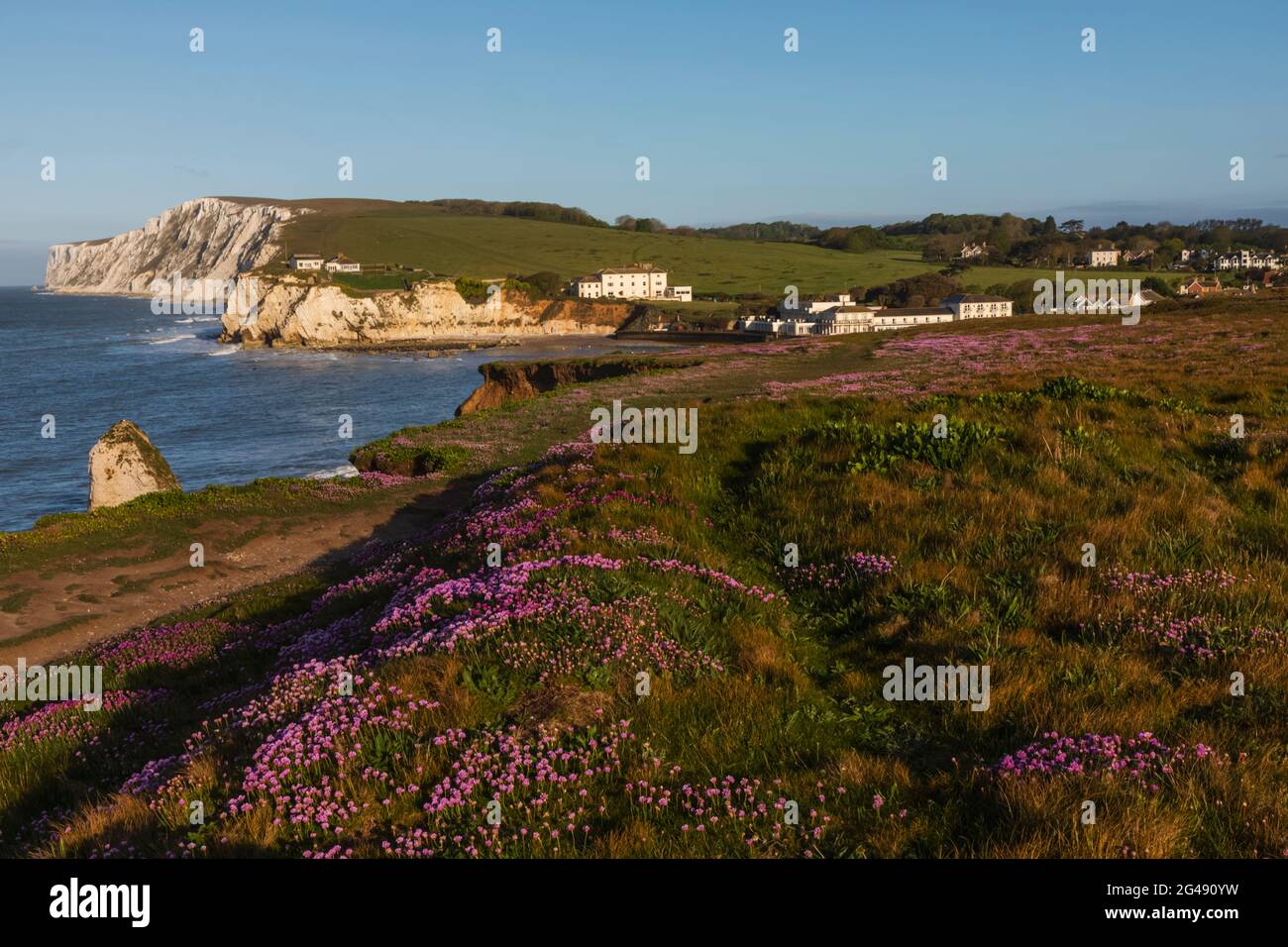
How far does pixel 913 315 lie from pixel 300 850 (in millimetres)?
135087

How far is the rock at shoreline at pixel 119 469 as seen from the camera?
28.5 meters

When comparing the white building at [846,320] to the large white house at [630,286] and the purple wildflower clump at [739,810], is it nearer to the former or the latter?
the large white house at [630,286]

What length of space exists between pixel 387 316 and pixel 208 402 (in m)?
71.7

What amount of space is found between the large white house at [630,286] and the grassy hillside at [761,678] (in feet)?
591

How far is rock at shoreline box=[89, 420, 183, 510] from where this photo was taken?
28.5 metres

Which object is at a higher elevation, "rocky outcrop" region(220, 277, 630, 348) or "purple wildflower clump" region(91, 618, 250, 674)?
"rocky outcrop" region(220, 277, 630, 348)

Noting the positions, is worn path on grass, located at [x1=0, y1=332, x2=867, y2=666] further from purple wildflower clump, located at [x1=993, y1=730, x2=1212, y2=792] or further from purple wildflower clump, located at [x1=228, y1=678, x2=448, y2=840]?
purple wildflower clump, located at [x1=993, y1=730, x2=1212, y2=792]

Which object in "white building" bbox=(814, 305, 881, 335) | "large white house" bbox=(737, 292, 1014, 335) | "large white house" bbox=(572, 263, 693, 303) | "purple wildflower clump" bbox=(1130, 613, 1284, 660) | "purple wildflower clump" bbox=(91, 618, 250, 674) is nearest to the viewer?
"purple wildflower clump" bbox=(1130, 613, 1284, 660)

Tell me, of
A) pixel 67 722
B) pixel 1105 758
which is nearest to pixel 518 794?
pixel 1105 758

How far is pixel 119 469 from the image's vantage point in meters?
28.6

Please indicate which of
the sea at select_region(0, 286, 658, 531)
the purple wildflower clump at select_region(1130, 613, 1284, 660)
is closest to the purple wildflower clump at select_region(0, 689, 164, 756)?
the purple wildflower clump at select_region(1130, 613, 1284, 660)

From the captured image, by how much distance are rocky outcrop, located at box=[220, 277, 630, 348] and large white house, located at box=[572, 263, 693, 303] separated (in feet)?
90.4

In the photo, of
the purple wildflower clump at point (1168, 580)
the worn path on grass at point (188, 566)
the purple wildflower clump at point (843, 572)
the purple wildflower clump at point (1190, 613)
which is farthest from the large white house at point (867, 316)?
the purple wildflower clump at point (1190, 613)
